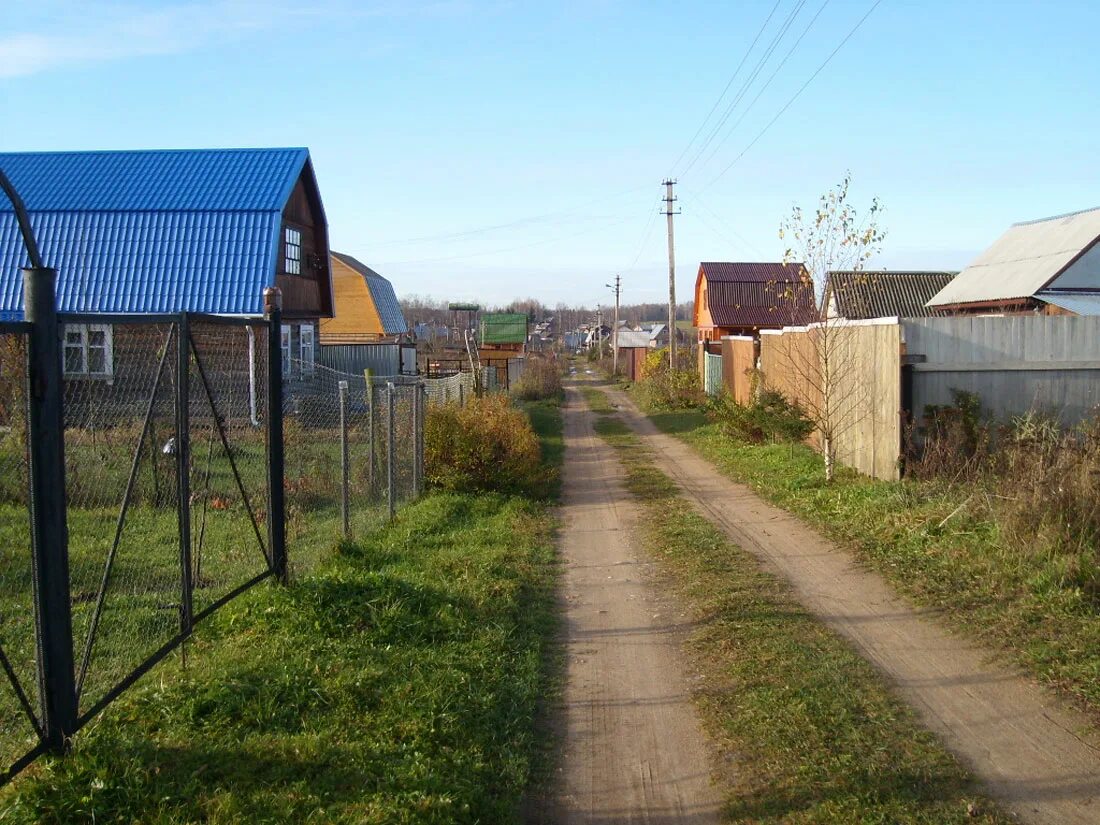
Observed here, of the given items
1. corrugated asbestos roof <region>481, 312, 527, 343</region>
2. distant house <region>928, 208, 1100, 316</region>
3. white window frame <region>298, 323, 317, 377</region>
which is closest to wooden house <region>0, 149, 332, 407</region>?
white window frame <region>298, 323, 317, 377</region>

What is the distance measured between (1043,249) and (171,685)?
24984mm

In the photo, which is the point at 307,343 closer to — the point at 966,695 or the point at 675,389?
the point at 675,389

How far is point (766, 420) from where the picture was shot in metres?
16.6

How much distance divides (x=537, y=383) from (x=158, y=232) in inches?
687

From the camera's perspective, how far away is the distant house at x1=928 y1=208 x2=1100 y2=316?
2236 cm

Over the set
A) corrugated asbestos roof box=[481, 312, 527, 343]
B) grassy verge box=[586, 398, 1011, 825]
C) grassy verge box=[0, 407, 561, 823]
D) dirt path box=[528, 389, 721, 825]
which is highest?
corrugated asbestos roof box=[481, 312, 527, 343]

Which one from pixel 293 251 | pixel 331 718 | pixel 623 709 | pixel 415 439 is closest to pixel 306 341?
pixel 293 251

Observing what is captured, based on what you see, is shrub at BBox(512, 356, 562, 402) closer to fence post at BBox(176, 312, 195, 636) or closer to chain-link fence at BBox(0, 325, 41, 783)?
chain-link fence at BBox(0, 325, 41, 783)

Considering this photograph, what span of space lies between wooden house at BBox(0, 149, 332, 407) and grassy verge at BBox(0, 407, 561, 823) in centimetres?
1509

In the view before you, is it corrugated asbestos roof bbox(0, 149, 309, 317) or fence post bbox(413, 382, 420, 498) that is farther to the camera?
corrugated asbestos roof bbox(0, 149, 309, 317)

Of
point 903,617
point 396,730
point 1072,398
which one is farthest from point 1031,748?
point 1072,398

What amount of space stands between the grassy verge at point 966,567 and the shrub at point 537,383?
23857mm

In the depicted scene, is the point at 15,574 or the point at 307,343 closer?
the point at 15,574

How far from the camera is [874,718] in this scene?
17.4 ft
